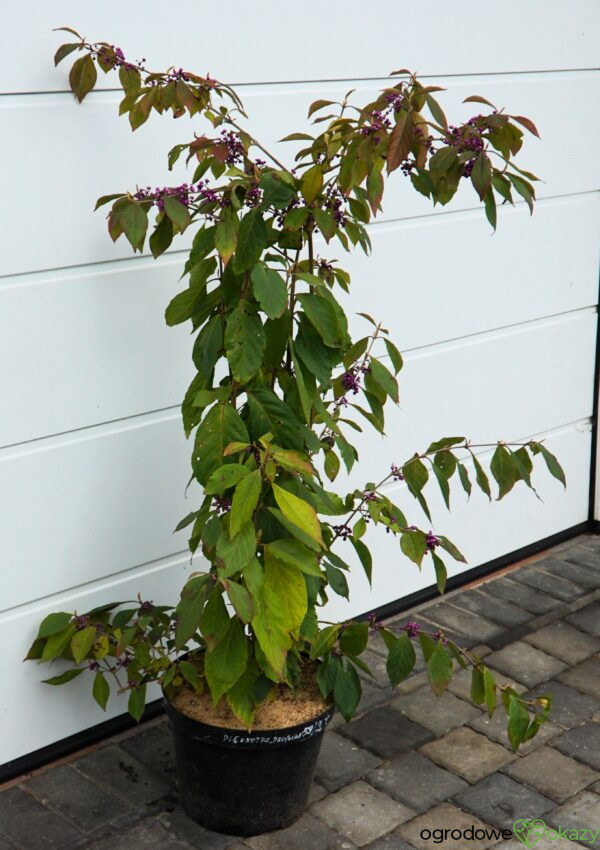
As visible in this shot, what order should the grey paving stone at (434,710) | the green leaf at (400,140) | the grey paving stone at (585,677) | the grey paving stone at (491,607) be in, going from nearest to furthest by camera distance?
the green leaf at (400,140) → the grey paving stone at (434,710) → the grey paving stone at (585,677) → the grey paving stone at (491,607)

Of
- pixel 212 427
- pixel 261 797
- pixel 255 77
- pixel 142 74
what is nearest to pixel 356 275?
pixel 255 77

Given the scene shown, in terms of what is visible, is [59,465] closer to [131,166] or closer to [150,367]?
[150,367]

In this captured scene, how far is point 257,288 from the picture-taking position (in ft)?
7.07

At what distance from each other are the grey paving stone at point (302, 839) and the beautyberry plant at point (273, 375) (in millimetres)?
282

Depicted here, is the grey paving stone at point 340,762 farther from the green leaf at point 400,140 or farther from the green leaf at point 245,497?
the green leaf at point 400,140

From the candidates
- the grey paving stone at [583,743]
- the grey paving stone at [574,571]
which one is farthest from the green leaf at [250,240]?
the grey paving stone at [574,571]

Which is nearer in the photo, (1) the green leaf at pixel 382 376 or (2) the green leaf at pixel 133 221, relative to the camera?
(2) the green leaf at pixel 133 221

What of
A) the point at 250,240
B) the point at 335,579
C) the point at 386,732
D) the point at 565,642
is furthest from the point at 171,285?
the point at 565,642

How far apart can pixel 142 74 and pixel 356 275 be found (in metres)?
0.86

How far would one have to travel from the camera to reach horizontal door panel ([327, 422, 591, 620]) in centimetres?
340

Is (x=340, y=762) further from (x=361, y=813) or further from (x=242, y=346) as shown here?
(x=242, y=346)

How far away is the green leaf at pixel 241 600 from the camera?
6.86ft

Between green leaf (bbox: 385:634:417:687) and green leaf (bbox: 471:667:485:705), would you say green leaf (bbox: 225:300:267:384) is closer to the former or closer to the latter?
green leaf (bbox: 385:634:417:687)

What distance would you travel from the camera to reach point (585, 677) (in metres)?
3.18
